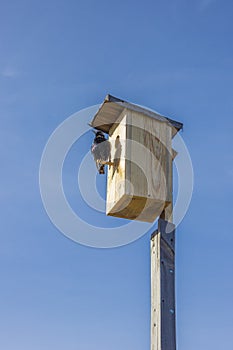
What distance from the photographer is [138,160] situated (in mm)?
5227

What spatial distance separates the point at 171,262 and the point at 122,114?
165 cm

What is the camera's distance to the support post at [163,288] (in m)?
4.26

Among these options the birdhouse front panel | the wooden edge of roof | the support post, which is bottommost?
the support post

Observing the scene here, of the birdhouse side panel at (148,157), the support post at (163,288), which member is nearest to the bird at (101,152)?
the birdhouse side panel at (148,157)

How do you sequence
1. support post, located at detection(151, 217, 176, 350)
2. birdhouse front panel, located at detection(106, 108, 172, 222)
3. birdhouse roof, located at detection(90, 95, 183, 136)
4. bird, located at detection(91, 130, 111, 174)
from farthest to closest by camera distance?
bird, located at detection(91, 130, 111, 174) < birdhouse roof, located at detection(90, 95, 183, 136) < birdhouse front panel, located at detection(106, 108, 172, 222) < support post, located at detection(151, 217, 176, 350)

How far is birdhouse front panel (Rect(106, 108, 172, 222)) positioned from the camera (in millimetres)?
5039

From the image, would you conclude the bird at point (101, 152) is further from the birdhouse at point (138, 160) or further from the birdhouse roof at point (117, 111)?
the birdhouse roof at point (117, 111)

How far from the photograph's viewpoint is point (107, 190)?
5641 millimetres

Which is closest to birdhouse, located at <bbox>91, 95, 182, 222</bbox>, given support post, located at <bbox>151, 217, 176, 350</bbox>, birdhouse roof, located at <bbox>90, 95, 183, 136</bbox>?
birdhouse roof, located at <bbox>90, 95, 183, 136</bbox>

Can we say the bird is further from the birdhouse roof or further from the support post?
the support post

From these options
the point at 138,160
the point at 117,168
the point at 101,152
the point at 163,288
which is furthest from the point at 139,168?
the point at 163,288

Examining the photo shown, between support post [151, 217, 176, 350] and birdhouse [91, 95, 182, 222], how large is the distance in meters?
0.36

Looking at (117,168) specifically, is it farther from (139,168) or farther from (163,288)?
(163,288)

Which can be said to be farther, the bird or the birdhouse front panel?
the bird
